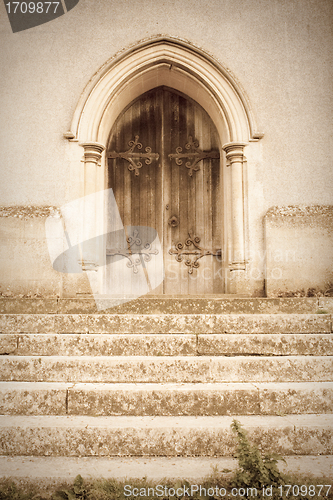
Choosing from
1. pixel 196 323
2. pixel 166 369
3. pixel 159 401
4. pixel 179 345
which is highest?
pixel 196 323

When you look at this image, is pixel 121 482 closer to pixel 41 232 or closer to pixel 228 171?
pixel 41 232

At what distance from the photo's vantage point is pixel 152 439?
6.82 ft

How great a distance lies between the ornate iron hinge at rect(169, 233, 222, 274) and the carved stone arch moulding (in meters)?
0.50

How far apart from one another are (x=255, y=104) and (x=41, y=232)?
278 cm

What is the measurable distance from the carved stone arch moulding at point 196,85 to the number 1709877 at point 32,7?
3.28 ft

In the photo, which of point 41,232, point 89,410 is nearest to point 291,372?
point 89,410

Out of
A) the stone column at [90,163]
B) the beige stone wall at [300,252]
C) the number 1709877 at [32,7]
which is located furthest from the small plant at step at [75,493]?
the number 1709877 at [32,7]

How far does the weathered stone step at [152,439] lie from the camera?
81.3 inches

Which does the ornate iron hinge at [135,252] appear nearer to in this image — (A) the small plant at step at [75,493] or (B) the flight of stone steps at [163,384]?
(B) the flight of stone steps at [163,384]

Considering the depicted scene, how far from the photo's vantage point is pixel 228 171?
4.51 m

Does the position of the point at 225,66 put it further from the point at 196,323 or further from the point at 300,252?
the point at 196,323

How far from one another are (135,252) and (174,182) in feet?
3.45

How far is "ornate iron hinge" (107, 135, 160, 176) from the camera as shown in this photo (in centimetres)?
508

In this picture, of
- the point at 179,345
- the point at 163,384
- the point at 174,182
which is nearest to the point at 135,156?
the point at 174,182
